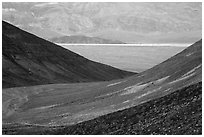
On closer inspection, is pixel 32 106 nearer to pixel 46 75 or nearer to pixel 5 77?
pixel 5 77

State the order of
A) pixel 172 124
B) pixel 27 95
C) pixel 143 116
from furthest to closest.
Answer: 1. pixel 27 95
2. pixel 143 116
3. pixel 172 124

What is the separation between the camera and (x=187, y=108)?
4162 cm

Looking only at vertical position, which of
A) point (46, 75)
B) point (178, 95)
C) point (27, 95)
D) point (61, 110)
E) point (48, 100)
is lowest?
point (46, 75)

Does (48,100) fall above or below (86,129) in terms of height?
below

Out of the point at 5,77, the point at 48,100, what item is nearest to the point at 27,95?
the point at 48,100

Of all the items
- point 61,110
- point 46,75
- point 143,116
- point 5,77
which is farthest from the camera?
point 46,75

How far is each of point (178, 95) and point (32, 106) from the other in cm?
6373

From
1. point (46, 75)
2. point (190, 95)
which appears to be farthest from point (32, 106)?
point (46, 75)

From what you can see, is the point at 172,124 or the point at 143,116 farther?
the point at 143,116

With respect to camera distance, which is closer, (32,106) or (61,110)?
(61,110)

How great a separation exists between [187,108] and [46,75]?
524 ft

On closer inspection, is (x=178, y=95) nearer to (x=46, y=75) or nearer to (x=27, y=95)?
(x=27, y=95)

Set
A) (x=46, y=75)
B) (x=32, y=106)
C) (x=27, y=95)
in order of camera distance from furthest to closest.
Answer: (x=46, y=75)
(x=27, y=95)
(x=32, y=106)

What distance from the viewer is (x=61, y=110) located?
88.2 m
